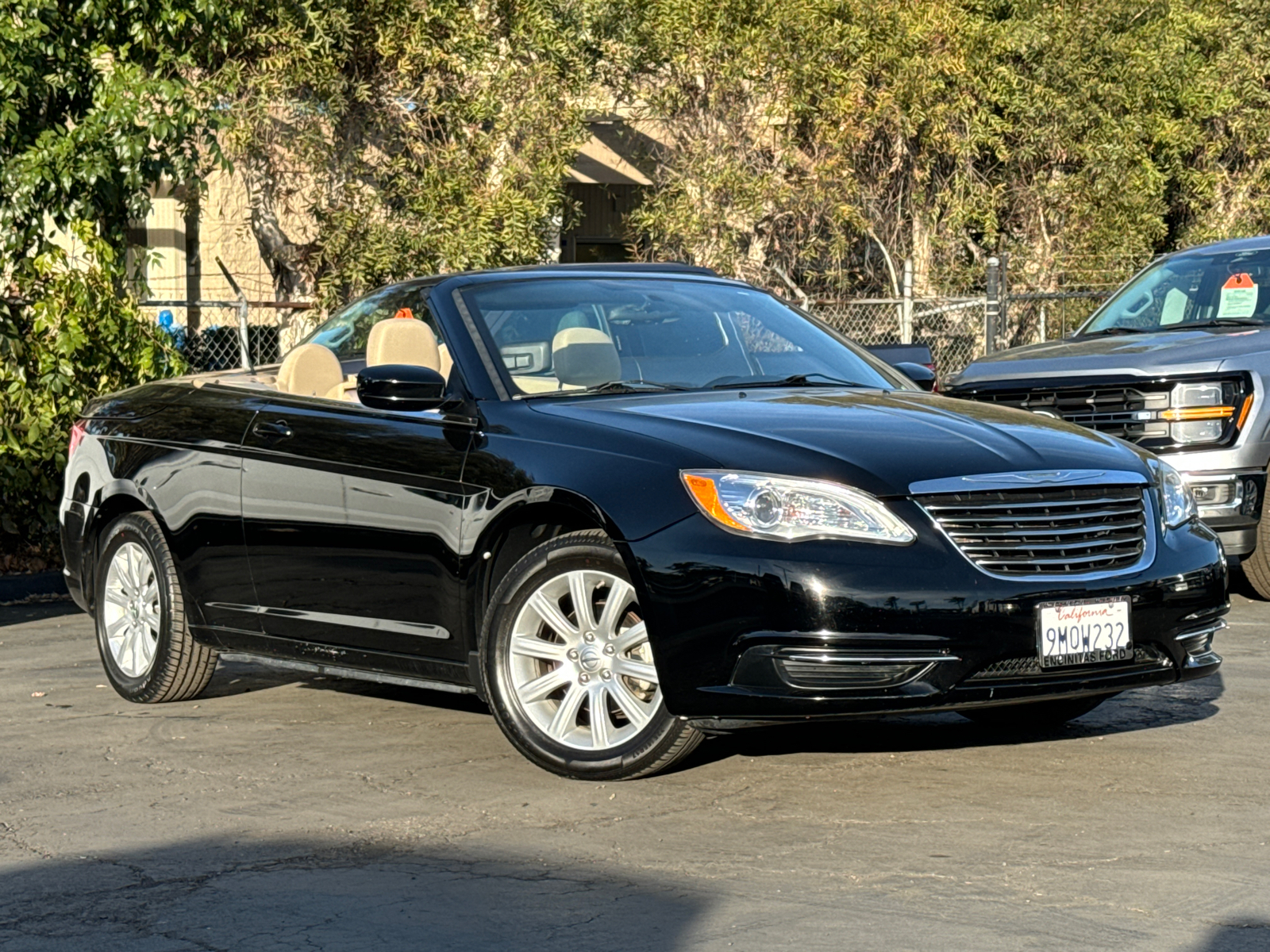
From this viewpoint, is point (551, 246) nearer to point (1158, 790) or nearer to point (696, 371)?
point (696, 371)

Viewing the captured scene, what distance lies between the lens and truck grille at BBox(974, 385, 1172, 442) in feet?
34.0


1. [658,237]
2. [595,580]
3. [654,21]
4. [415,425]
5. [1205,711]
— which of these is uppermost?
[654,21]

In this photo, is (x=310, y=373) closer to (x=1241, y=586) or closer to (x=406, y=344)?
(x=406, y=344)

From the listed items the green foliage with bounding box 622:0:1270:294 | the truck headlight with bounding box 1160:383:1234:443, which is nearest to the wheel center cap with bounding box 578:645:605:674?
the truck headlight with bounding box 1160:383:1234:443

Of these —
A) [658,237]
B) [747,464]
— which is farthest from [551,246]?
[747,464]

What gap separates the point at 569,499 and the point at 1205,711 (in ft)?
8.91

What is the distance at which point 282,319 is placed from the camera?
65.6 ft

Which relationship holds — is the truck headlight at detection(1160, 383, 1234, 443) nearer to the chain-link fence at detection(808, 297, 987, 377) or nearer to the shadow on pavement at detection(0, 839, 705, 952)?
the shadow on pavement at detection(0, 839, 705, 952)

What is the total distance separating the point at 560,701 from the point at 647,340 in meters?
1.49

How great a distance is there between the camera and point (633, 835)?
5.64 m

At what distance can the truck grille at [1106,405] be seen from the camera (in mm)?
10367

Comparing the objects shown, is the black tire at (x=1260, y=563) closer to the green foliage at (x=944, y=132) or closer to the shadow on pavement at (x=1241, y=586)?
the shadow on pavement at (x=1241, y=586)

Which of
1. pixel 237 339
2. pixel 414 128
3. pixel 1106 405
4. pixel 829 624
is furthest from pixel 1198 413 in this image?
pixel 237 339

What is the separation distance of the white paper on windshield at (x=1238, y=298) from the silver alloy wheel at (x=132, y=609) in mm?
6326
